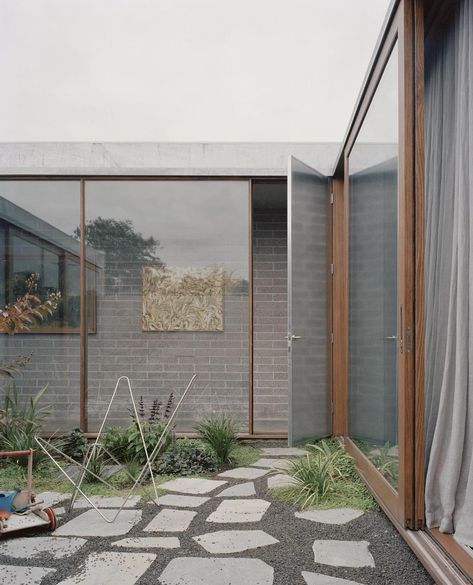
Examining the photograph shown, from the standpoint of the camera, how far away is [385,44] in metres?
3.23

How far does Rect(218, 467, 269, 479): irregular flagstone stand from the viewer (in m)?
4.31

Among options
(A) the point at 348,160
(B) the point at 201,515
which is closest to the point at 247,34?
(A) the point at 348,160

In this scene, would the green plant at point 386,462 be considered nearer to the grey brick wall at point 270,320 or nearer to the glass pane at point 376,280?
the glass pane at point 376,280

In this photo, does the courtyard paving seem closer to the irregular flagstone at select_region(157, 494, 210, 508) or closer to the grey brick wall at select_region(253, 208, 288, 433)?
the irregular flagstone at select_region(157, 494, 210, 508)

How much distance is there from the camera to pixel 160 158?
18.6ft

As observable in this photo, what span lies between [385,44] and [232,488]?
288 cm

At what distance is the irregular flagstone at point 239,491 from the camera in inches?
152

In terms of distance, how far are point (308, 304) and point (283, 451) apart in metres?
1.28

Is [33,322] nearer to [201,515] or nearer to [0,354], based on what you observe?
[0,354]

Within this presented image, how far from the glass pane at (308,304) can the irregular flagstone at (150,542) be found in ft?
6.75

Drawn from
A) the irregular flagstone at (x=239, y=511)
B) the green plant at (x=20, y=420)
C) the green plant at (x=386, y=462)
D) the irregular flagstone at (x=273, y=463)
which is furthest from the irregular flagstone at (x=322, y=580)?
the green plant at (x=20, y=420)

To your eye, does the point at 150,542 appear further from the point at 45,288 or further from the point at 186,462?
the point at 45,288

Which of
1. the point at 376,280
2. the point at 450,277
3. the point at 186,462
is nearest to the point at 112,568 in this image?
the point at 186,462

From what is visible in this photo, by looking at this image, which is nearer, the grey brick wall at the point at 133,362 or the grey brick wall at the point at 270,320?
the grey brick wall at the point at 133,362
